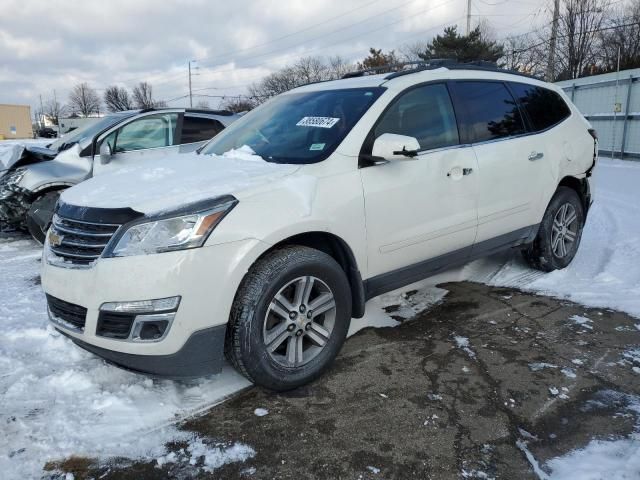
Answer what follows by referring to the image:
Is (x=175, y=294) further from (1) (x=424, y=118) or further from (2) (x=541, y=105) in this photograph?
(2) (x=541, y=105)

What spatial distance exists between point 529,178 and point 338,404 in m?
2.66

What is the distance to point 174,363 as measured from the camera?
259 cm

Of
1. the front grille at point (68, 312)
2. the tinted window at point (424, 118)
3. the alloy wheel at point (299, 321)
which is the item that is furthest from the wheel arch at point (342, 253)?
the front grille at point (68, 312)

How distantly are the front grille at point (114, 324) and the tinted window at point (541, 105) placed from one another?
3702 mm

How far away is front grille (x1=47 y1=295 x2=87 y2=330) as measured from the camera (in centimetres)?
267

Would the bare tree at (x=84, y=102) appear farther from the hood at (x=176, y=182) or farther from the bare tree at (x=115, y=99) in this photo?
the hood at (x=176, y=182)

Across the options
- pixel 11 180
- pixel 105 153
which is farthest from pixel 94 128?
pixel 105 153

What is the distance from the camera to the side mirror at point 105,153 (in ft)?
20.0

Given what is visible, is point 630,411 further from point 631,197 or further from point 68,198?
point 631,197

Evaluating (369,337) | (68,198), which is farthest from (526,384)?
(68,198)

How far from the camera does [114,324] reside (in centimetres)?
256

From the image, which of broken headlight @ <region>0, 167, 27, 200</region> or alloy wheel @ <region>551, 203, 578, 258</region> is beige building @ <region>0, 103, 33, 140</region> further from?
alloy wheel @ <region>551, 203, 578, 258</region>

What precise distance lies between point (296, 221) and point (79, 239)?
1183mm

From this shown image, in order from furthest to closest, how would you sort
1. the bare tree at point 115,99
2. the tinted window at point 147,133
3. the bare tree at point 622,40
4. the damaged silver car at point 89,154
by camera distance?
the bare tree at point 115,99
the bare tree at point 622,40
the tinted window at point 147,133
the damaged silver car at point 89,154
